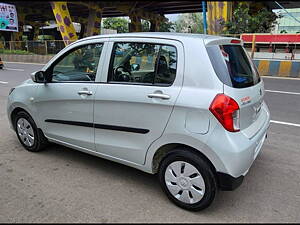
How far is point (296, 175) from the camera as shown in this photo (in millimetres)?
3074

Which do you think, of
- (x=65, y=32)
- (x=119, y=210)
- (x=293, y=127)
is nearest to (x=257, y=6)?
(x=65, y=32)

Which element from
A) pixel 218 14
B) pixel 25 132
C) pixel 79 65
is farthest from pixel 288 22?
pixel 25 132

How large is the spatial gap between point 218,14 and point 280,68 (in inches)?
291

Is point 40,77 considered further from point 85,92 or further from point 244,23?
point 244,23

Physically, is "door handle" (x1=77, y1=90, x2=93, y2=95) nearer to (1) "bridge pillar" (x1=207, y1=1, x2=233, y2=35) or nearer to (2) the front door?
(2) the front door

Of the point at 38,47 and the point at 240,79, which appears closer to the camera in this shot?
the point at 240,79

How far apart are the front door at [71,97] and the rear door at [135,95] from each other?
0.54ft

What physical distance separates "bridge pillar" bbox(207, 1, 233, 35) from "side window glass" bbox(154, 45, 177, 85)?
1563 cm

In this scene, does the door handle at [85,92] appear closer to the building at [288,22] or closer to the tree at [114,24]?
the building at [288,22]

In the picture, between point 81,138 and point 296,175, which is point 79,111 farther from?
point 296,175

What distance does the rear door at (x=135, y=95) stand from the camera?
2.46m

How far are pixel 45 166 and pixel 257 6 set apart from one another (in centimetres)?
2324

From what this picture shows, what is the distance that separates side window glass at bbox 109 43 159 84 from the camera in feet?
8.60

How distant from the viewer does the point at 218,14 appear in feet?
55.7
